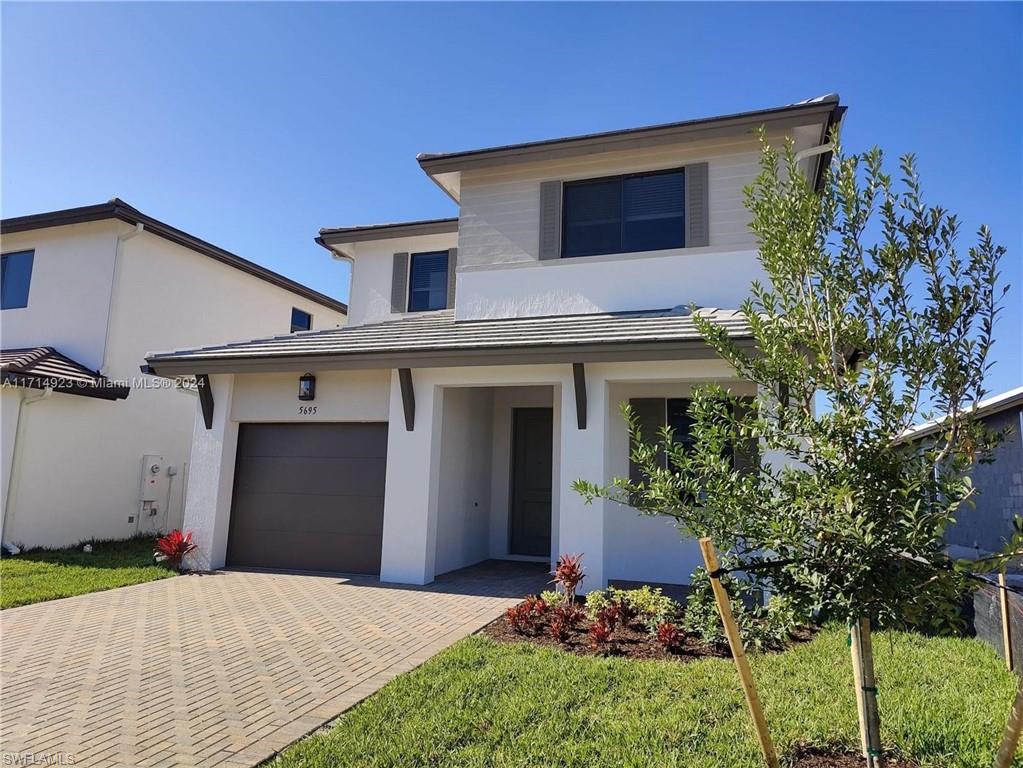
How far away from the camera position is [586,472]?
8.35 meters

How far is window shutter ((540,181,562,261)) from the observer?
10.1 metres

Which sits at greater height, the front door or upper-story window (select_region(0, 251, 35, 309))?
upper-story window (select_region(0, 251, 35, 309))

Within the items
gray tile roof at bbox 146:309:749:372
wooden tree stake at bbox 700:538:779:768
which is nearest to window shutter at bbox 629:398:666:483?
gray tile roof at bbox 146:309:749:372

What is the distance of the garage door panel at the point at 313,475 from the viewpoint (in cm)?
1001

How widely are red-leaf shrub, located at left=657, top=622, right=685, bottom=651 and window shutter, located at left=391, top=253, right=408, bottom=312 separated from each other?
9.44 meters

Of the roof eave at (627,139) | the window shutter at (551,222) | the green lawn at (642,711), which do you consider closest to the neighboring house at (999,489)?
the roof eave at (627,139)

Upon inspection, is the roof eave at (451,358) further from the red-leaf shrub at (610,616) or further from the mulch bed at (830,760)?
the mulch bed at (830,760)

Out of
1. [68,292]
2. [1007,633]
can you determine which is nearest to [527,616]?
[1007,633]

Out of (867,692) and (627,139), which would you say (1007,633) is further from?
(627,139)

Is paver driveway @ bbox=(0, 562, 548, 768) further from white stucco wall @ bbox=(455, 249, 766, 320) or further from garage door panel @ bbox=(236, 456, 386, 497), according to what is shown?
white stucco wall @ bbox=(455, 249, 766, 320)

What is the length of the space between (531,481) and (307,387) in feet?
14.8

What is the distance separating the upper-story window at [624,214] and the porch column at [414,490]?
3535 mm

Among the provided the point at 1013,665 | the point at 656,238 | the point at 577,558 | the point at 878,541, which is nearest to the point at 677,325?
the point at 656,238

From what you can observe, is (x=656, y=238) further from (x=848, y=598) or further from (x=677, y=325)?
(x=848, y=598)
